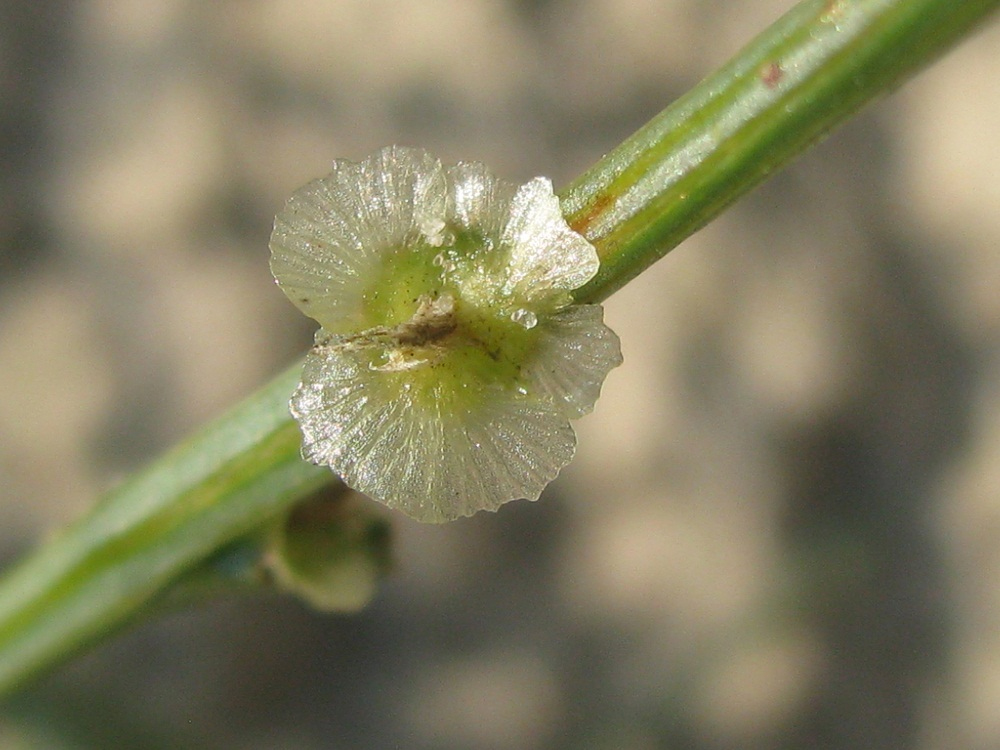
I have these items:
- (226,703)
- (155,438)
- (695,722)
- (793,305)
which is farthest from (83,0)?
(695,722)

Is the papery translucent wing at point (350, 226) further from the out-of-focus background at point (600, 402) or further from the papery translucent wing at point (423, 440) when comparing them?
the out-of-focus background at point (600, 402)

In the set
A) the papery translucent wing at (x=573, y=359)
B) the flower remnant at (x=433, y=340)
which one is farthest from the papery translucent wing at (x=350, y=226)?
the papery translucent wing at (x=573, y=359)

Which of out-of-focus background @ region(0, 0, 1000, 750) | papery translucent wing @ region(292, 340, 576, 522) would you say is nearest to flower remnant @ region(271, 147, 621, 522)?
papery translucent wing @ region(292, 340, 576, 522)

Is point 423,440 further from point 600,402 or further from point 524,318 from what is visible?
point 600,402

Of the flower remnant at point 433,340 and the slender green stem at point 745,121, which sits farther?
the flower remnant at point 433,340

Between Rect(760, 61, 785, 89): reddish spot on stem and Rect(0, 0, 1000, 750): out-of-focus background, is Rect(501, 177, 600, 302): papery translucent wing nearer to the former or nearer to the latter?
Rect(760, 61, 785, 89): reddish spot on stem
